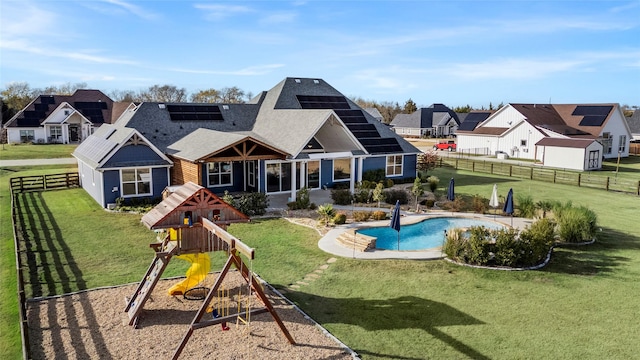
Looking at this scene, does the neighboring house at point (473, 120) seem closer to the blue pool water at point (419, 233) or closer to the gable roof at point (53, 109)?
the blue pool water at point (419, 233)

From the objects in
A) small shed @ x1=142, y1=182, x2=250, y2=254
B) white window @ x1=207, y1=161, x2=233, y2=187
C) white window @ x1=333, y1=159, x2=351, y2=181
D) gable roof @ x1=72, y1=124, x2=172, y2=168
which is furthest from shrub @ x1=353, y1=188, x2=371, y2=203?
small shed @ x1=142, y1=182, x2=250, y2=254

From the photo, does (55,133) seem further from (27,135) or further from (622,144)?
(622,144)

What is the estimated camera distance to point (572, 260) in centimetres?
1745

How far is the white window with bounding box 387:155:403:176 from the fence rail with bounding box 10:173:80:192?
71.2 feet

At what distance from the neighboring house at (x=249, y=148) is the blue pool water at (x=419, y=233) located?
7.30 metres

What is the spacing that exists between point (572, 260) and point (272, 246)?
36.7 ft

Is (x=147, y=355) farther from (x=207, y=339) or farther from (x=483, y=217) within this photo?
(x=483, y=217)

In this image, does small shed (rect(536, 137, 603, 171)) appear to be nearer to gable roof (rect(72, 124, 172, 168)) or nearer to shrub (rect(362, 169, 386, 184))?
shrub (rect(362, 169, 386, 184))

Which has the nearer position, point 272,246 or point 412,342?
point 412,342

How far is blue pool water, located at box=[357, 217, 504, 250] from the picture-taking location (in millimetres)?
19953

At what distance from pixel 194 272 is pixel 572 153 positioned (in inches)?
1622

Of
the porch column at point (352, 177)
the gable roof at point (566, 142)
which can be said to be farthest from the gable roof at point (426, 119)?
the porch column at point (352, 177)

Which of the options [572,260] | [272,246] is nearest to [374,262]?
[272,246]

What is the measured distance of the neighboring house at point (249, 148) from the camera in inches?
1029
